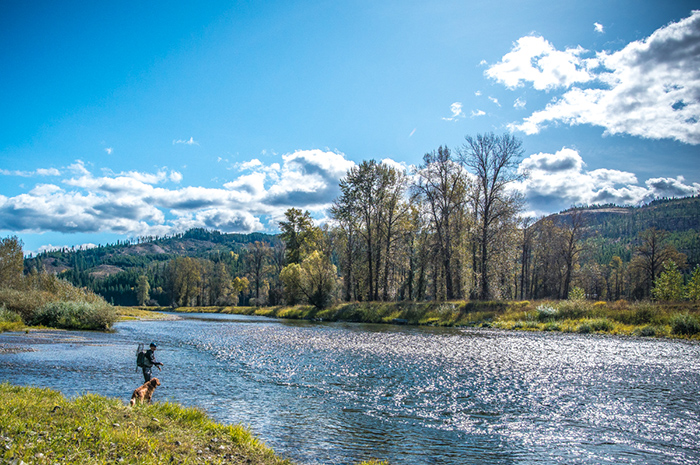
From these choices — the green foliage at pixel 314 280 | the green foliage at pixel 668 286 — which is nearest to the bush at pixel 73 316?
the green foliage at pixel 314 280

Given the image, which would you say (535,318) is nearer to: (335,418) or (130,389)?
(335,418)

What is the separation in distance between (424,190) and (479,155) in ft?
24.2

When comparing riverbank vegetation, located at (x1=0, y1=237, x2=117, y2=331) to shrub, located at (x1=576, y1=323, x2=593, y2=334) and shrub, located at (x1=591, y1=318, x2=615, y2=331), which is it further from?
shrub, located at (x1=591, y1=318, x2=615, y2=331)

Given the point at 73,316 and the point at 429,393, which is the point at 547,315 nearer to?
the point at 429,393

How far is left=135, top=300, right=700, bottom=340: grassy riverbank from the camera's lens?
26.0m

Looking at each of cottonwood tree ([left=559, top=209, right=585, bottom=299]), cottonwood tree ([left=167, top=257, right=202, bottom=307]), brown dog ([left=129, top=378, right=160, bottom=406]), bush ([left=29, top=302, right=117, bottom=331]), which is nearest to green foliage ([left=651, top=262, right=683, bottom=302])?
cottonwood tree ([left=559, top=209, right=585, bottom=299])

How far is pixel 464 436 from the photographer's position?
9195 mm

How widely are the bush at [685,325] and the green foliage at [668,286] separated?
44.7 meters

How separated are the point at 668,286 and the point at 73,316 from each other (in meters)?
86.6

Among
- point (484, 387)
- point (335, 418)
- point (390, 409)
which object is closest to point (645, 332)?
point (484, 387)

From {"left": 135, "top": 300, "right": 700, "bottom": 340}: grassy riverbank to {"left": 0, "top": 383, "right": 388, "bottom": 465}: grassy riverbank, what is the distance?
2780 centimetres

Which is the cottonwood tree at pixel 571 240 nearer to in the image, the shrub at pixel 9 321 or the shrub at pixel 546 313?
the shrub at pixel 546 313

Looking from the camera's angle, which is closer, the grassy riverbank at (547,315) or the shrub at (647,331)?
the shrub at (647,331)

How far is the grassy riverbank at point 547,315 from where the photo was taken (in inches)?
1023
